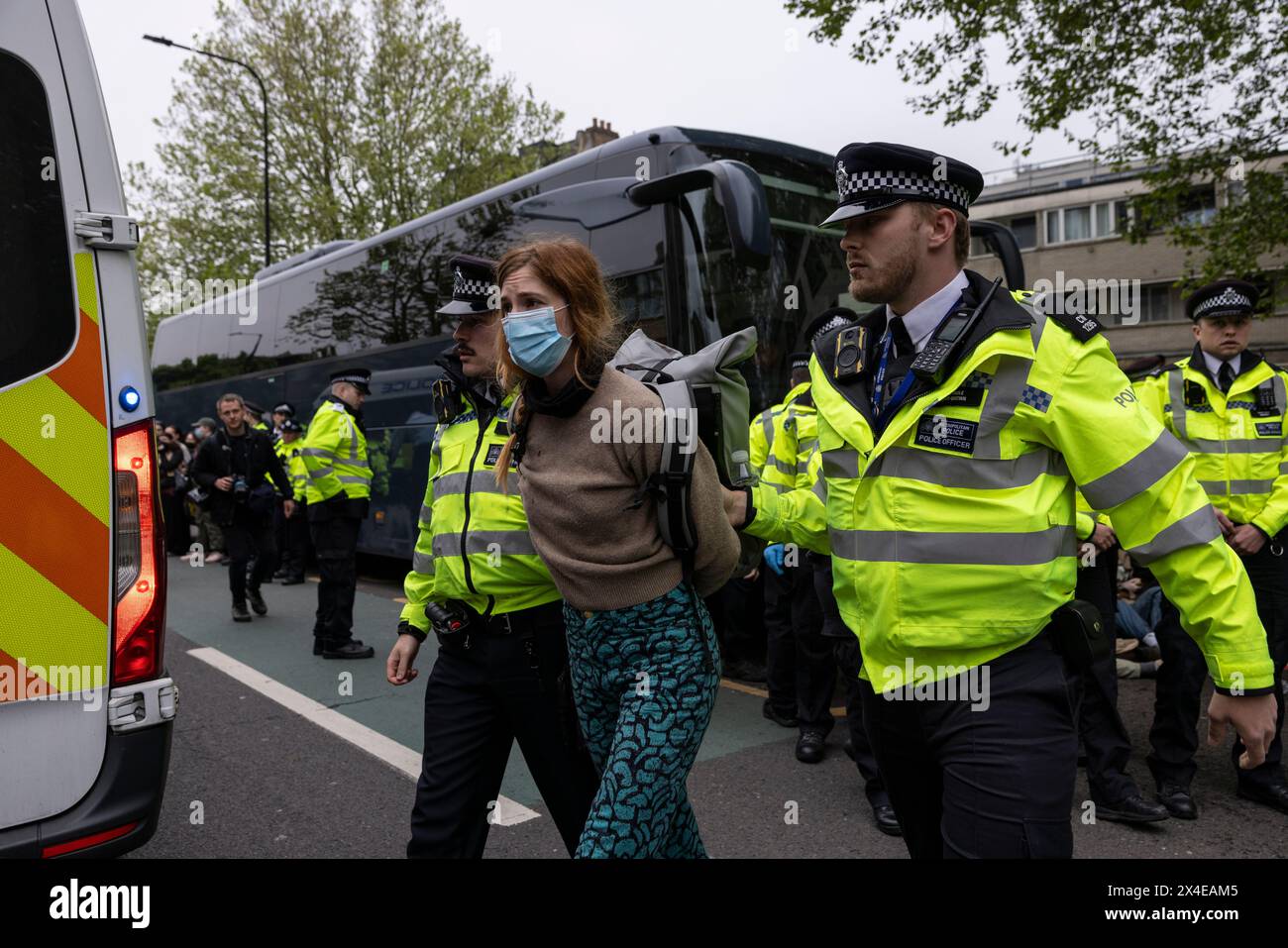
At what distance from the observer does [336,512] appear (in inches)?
297

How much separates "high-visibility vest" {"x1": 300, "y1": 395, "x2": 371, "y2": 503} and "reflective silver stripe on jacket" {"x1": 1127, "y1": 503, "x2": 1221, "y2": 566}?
6.40m

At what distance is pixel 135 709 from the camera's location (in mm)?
2564

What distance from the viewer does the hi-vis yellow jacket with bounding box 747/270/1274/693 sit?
1.90 meters

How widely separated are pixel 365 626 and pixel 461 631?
6.32m

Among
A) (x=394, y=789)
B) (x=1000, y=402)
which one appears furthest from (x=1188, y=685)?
(x=394, y=789)

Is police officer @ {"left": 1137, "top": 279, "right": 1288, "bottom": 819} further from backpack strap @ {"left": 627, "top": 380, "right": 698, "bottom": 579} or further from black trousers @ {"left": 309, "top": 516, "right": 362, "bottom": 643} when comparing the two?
black trousers @ {"left": 309, "top": 516, "right": 362, "bottom": 643}

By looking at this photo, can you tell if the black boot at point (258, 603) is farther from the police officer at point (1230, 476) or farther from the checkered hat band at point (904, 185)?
the checkered hat band at point (904, 185)

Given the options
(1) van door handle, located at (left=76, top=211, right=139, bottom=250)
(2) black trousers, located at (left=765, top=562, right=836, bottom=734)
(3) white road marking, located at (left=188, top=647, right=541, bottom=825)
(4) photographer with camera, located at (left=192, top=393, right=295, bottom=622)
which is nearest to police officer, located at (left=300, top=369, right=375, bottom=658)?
(3) white road marking, located at (left=188, top=647, right=541, bottom=825)

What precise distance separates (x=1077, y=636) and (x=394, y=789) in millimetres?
3416

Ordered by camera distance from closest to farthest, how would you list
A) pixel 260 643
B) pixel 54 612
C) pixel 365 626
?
pixel 54 612 < pixel 260 643 < pixel 365 626

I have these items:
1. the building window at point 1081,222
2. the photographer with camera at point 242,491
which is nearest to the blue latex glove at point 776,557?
the photographer with camera at point 242,491

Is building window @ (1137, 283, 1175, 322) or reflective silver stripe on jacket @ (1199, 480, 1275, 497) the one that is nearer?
reflective silver stripe on jacket @ (1199, 480, 1275, 497)
